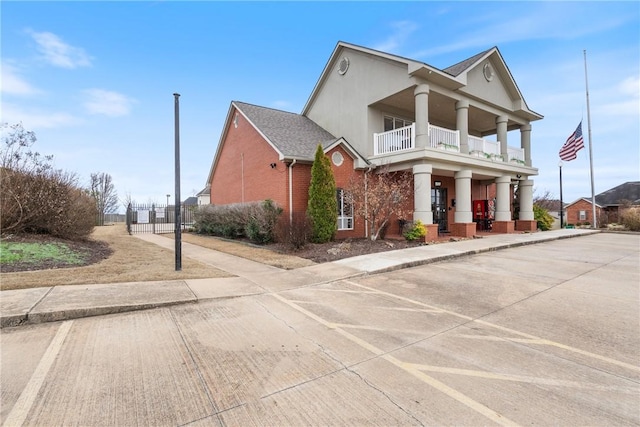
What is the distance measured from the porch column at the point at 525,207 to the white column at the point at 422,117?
1042cm

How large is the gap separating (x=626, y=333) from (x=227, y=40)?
18456mm

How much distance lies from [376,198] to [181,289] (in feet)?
28.3

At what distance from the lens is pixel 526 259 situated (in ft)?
31.6

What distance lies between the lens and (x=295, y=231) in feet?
36.4

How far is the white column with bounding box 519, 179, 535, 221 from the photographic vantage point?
63.6 feet

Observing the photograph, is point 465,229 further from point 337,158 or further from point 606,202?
point 606,202

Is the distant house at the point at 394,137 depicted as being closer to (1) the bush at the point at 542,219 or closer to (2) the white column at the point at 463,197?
(2) the white column at the point at 463,197

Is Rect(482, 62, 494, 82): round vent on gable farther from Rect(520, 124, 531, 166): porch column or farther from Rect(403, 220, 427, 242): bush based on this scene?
Rect(403, 220, 427, 242): bush

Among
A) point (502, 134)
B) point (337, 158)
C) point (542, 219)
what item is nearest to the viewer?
point (337, 158)

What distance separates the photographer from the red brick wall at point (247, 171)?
14249mm

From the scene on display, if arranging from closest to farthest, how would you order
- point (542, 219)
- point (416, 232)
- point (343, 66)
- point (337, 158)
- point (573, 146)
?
1. point (416, 232)
2. point (337, 158)
3. point (343, 66)
4. point (542, 219)
5. point (573, 146)

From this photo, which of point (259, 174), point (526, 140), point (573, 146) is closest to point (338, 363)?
point (259, 174)

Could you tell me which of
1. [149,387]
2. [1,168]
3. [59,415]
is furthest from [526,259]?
[1,168]

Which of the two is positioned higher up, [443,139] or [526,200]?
[443,139]
